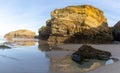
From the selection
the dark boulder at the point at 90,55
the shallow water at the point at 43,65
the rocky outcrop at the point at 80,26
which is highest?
the rocky outcrop at the point at 80,26

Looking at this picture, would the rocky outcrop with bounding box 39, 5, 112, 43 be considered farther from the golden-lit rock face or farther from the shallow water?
the shallow water

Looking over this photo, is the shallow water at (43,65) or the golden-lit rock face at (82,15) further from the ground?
the golden-lit rock face at (82,15)

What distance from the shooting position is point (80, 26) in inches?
1781

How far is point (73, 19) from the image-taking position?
155ft

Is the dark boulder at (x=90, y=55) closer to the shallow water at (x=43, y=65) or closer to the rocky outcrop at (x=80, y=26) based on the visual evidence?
the shallow water at (x=43, y=65)

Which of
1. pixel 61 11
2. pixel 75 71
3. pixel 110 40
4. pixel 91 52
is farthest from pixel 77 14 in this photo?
pixel 75 71

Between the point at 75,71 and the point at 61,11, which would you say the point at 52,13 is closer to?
the point at 61,11

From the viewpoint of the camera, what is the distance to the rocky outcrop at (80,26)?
143ft

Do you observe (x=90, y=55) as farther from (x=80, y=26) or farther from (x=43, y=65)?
(x=80, y=26)

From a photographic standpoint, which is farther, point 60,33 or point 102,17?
point 102,17

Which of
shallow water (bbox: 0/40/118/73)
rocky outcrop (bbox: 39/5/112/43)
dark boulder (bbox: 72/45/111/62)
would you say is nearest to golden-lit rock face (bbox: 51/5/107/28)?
rocky outcrop (bbox: 39/5/112/43)

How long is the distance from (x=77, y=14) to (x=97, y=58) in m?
30.8

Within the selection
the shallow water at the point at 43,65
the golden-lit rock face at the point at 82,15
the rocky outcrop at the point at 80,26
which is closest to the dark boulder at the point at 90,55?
the shallow water at the point at 43,65

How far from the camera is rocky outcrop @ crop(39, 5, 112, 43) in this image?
143 feet
